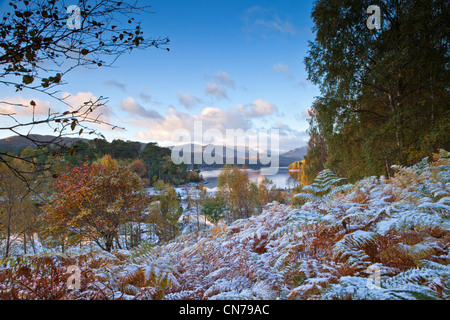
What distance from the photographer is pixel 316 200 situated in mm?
3740

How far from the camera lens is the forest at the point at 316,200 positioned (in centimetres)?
191

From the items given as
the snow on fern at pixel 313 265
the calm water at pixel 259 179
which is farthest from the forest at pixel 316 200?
the calm water at pixel 259 179

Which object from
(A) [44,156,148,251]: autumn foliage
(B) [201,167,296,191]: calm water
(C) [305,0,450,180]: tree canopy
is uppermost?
(C) [305,0,450,180]: tree canopy

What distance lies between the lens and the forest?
191cm

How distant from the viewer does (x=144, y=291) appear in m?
2.25

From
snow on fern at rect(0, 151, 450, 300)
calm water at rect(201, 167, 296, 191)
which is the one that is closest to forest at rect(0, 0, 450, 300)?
snow on fern at rect(0, 151, 450, 300)

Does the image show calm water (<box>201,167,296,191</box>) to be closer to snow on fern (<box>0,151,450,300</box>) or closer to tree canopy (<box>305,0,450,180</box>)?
tree canopy (<box>305,0,450,180</box>)

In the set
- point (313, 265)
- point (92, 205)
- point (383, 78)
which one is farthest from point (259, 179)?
point (313, 265)

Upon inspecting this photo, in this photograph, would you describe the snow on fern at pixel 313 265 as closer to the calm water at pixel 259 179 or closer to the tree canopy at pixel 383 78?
the tree canopy at pixel 383 78

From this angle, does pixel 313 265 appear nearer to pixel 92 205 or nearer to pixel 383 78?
pixel 383 78
